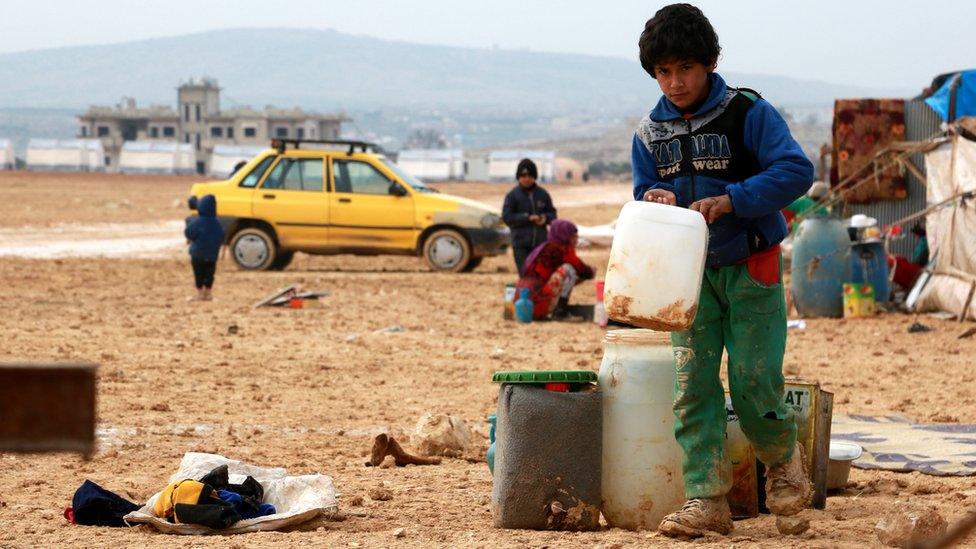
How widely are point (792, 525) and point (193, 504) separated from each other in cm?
207

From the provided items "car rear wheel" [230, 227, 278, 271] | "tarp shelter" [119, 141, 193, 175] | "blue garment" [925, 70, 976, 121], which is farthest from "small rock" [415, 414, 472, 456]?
"tarp shelter" [119, 141, 193, 175]

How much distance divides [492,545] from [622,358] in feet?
2.68

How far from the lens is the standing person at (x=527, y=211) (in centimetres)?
1520

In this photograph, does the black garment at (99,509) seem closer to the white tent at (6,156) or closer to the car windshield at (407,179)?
the car windshield at (407,179)


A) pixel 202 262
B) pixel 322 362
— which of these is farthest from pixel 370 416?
pixel 202 262

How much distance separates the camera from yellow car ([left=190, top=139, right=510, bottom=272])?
66.1ft

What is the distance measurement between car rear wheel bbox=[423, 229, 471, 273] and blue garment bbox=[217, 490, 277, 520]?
1489 centimetres

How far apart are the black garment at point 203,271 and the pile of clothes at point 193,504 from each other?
1024 cm

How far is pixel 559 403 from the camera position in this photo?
→ 5.31 m

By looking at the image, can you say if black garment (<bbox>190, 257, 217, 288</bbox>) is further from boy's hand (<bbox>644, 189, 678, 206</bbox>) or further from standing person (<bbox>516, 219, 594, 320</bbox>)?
boy's hand (<bbox>644, 189, 678, 206</bbox>)

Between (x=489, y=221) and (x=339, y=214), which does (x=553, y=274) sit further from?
(x=339, y=214)

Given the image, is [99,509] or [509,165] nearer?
[99,509]

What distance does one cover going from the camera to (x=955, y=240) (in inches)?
570

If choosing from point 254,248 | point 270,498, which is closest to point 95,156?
point 254,248
